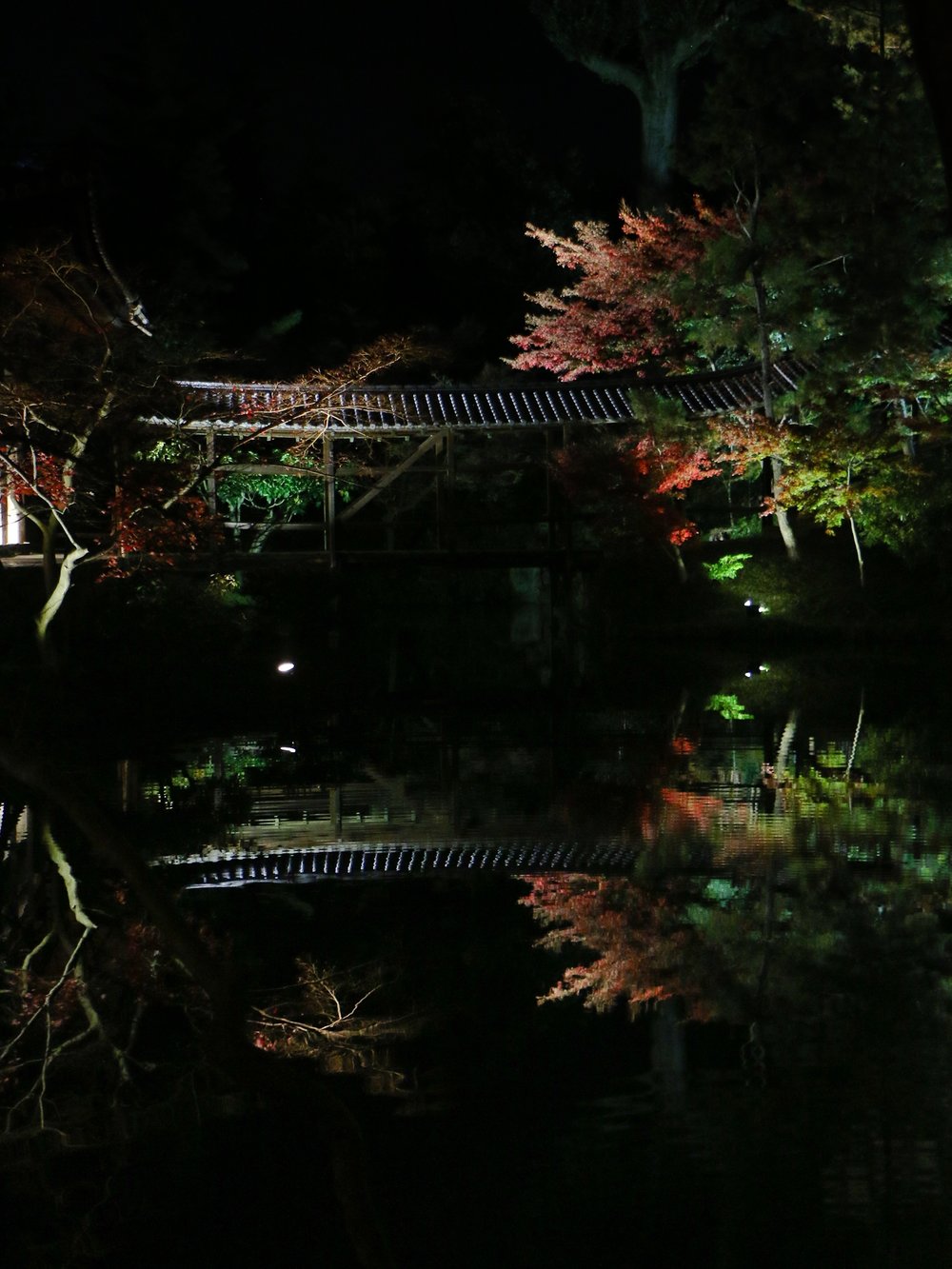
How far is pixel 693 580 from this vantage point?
2639 centimetres

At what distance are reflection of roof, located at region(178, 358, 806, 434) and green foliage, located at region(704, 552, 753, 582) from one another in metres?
2.73

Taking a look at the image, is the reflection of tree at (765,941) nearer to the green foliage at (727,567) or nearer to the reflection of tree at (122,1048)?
the reflection of tree at (122,1048)

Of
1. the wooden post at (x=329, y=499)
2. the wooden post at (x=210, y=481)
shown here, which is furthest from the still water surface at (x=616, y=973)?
the wooden post at (x=329, y=499)

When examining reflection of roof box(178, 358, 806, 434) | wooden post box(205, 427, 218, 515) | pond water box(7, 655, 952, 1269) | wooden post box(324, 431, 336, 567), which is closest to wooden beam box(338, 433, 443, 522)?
reflection of roof box(178, 358, 806, 434)

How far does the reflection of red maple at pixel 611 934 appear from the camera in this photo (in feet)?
18.9

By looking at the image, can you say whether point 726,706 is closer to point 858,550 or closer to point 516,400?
point 858,550

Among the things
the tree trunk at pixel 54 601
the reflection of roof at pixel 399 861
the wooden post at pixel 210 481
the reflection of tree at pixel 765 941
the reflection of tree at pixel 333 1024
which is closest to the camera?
the reflection of tree at pixel 333 1024

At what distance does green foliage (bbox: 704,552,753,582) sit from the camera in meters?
25.8

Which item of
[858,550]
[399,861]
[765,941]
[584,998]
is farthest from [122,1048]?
[858,550]

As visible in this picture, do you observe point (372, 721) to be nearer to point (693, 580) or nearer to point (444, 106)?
point (693, 580)

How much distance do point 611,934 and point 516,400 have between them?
64.7ft

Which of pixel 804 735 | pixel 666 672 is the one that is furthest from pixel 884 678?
pixel 804 735

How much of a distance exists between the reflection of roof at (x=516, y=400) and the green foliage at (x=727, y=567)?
273cm

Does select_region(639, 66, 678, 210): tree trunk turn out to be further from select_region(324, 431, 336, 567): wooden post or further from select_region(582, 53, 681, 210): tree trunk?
select_region(324, 431, 336, 567): wooden post
